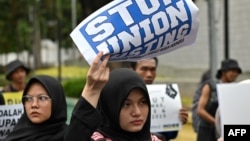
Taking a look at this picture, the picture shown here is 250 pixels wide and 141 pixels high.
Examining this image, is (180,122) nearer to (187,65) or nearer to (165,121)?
(165,121)

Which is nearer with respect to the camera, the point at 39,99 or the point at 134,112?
the point at 134,112

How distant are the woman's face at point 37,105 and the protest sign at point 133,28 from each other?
1.15m

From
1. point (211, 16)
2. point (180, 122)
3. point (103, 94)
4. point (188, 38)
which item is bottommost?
point (180, 122)

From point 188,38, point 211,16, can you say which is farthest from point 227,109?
point 211,16

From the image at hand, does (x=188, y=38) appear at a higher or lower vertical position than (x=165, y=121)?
higher

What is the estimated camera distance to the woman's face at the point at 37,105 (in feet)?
12.7

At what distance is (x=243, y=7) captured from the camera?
22047mm

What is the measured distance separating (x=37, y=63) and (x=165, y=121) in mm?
40205

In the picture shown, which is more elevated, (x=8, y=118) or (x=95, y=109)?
(x=95, y=109)

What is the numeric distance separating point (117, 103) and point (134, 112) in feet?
0.32

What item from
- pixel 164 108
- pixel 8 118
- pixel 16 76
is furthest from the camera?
pixel 16 76

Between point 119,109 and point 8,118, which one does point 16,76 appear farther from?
point 119,109

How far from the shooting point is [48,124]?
12.9ft

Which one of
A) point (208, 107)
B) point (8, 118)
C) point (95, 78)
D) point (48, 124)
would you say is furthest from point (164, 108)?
point (95, 78)
